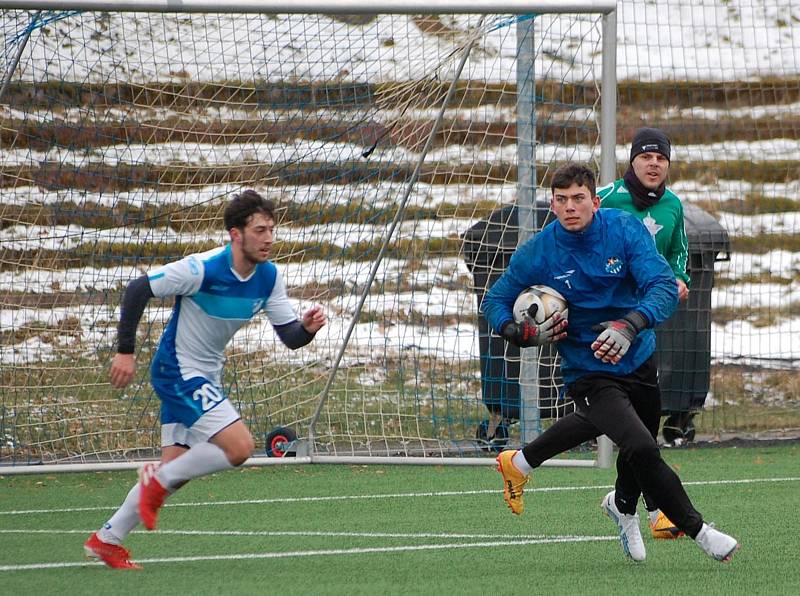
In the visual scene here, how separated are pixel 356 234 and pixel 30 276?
2.34 metres

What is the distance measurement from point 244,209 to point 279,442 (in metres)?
4.08

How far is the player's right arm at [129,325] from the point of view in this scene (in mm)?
6023

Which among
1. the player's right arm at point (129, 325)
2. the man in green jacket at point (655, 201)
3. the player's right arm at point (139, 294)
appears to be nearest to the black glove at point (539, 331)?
the man in green jacket at point (655, 201)

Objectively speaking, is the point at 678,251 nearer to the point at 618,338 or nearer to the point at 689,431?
the point at 618,338

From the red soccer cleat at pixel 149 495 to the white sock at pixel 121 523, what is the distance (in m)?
0.05

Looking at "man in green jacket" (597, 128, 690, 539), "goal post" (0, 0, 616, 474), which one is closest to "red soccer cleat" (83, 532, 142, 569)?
"man in green jacket" (597, 128, 690, 539)

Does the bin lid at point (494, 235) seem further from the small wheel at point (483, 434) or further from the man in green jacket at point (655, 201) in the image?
the man in green jacket at point (655, 201)

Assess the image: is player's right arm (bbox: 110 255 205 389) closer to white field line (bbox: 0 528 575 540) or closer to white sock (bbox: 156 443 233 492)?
white sock (bbox: 156 443 233 492)

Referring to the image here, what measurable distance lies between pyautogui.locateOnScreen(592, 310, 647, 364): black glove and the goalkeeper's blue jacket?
0.56 ft

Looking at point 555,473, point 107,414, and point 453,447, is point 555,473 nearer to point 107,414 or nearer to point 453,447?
point 453,447

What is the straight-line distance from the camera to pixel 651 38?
1460 cm

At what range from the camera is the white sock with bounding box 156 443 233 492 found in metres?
6.08

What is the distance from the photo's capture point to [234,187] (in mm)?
10062

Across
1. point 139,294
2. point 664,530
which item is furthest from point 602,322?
point 139,294
